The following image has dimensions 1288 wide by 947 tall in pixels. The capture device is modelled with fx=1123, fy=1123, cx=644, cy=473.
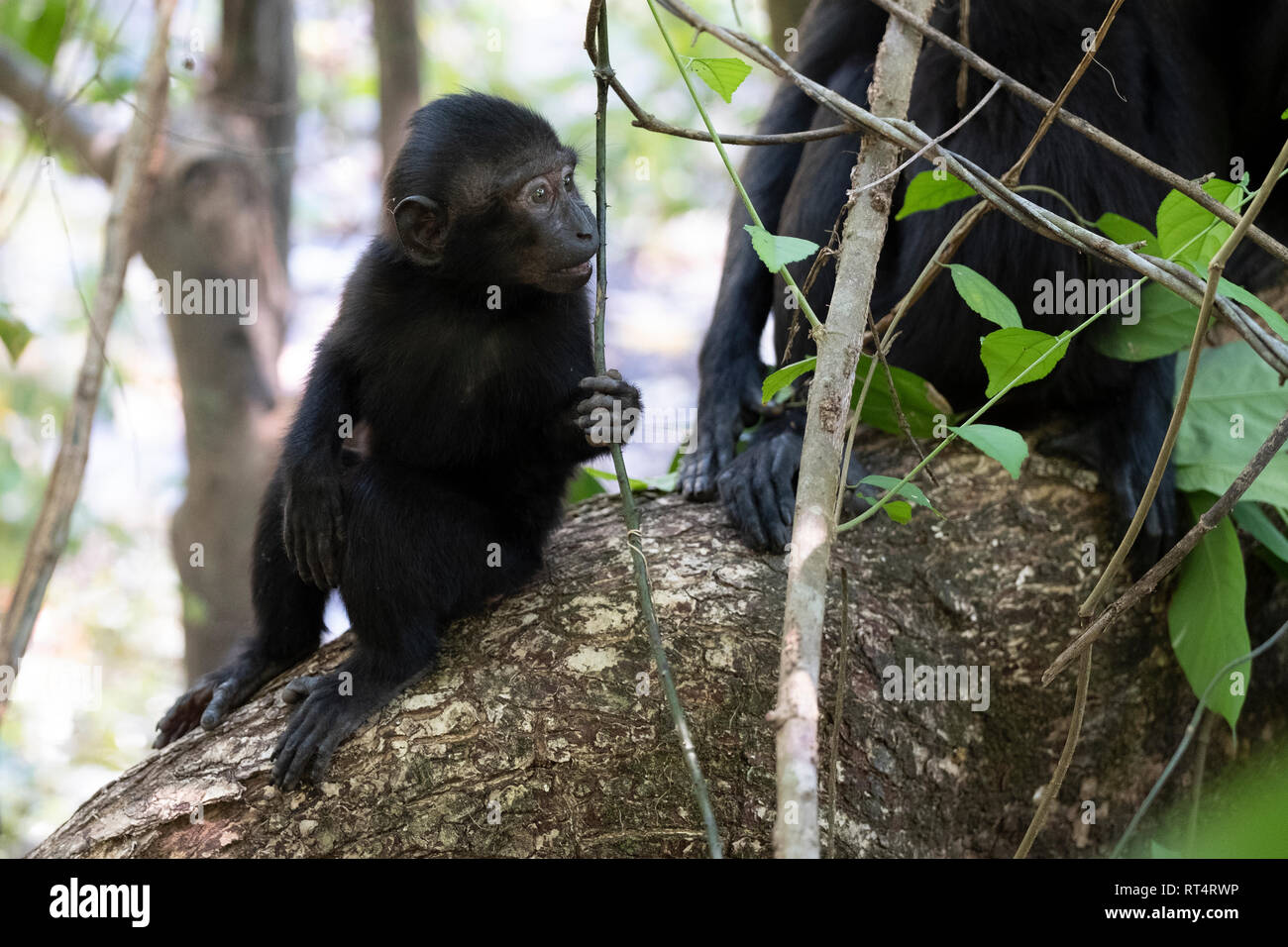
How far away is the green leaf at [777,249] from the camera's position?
1.76m

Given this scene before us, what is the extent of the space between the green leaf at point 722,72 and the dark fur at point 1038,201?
1.14m

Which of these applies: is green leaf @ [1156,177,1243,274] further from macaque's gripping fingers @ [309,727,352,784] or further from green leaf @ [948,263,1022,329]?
macaque's gripping fingers @ [309,727,352,784]

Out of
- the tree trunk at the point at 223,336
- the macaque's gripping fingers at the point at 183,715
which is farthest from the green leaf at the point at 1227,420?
the tree trunk at the point at 223,336

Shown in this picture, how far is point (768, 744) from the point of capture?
2395mm

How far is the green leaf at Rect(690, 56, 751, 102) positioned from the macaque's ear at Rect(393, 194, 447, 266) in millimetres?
986

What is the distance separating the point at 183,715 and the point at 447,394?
1117 mm

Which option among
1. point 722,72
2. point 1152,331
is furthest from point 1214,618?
point 722,72

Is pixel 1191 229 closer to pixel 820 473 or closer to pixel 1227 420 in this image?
pixel 820 473

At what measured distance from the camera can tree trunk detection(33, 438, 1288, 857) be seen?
2.29 m

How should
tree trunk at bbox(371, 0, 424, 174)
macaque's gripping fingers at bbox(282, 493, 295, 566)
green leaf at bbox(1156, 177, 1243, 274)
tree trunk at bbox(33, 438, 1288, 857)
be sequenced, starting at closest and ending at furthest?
green leaf at bbox(1156, 177, 1243, 274), tree trunk at bbox(33, 438, 1288, 857), macaque's gripping fingers at bbox(282, 493, 295, 566), tree trunk at bbox(371, 0, 424, 174)

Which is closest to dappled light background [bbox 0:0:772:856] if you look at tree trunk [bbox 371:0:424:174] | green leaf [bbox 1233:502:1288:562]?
tree trunk [bbox 371:0:424:174]

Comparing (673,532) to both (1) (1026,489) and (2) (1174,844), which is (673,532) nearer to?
(1) (1026,489)

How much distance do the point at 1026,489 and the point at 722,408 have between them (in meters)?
0.95
